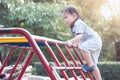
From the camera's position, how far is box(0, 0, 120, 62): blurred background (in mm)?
9836

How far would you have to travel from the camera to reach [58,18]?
1102 centimetres

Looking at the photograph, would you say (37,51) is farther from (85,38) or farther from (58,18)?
(58,18)

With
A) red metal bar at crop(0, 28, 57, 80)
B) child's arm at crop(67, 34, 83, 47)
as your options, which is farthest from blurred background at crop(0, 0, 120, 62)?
red metal bar at crop(0, 28, 57, 80)

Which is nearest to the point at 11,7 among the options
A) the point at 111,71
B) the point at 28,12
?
the point at 28,12

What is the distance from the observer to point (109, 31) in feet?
45.9

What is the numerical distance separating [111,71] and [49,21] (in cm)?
227

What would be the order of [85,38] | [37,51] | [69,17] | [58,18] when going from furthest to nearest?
1. [58,18]
2. [85,38]
3. [69,17]
4. [37,51]

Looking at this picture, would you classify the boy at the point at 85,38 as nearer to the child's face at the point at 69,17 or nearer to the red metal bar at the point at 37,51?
the child's face at the point at 69,17

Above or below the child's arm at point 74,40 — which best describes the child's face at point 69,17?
above

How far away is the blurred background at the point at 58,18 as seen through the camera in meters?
9.84

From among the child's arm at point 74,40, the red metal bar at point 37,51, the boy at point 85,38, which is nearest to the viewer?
the red metal bar at point 37,51

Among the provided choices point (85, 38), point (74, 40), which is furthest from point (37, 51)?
point (85, 38)

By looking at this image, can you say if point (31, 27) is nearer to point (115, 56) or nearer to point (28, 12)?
point (28, 12)

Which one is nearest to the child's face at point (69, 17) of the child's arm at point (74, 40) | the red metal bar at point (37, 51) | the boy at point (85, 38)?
the boy at point (85, 38)
